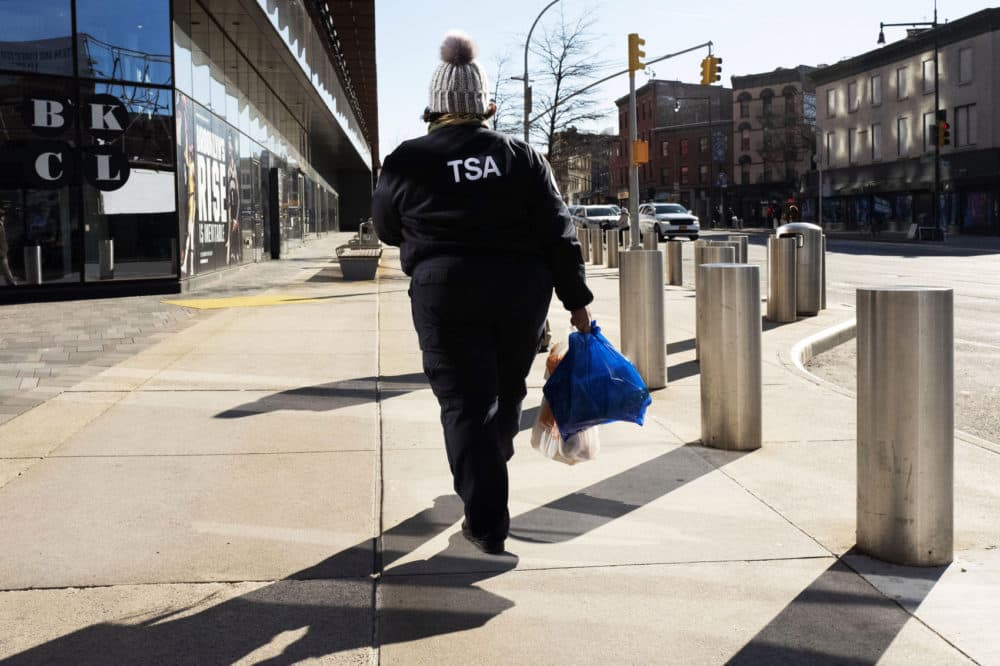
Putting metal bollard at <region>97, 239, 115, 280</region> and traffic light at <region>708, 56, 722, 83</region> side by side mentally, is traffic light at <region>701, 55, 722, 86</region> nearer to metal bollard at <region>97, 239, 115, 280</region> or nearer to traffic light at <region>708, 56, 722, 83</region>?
traffic light at <region>708, 56, 722, 83</region>

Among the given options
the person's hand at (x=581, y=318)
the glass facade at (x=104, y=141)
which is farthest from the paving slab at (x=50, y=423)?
the glass facade at (x=104, y=141)

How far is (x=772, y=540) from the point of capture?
3.85 m

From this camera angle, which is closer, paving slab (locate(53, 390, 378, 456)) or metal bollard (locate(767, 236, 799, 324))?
paving slab (locate(53, 390, 378, 456))

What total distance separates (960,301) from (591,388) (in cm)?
1250

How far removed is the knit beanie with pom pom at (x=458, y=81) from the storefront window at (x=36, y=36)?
13252 millimetres

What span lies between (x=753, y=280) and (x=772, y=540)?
1.86 meters

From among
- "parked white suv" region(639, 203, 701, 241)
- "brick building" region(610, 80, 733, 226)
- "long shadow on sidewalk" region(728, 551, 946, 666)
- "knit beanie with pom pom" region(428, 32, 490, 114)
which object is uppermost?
"brick building" region(610, 80, 733, 226)

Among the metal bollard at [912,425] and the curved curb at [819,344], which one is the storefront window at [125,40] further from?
the metal bollard at [912,425]

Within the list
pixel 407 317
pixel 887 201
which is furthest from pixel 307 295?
pixel 887 201

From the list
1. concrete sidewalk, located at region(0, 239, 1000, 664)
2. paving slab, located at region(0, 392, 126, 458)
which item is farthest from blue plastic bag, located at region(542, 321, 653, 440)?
paving slab, located at region(0, 392, 126, 458)

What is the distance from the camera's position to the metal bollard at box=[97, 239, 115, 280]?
15883mm

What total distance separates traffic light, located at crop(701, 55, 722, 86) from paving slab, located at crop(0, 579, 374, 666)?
1035 inches

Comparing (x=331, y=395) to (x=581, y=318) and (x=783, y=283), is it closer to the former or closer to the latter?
(x=581, y=318)

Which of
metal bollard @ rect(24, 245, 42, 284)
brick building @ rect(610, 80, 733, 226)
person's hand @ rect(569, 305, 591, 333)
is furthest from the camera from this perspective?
brick building @ rect(610, 80, 733, 226)
